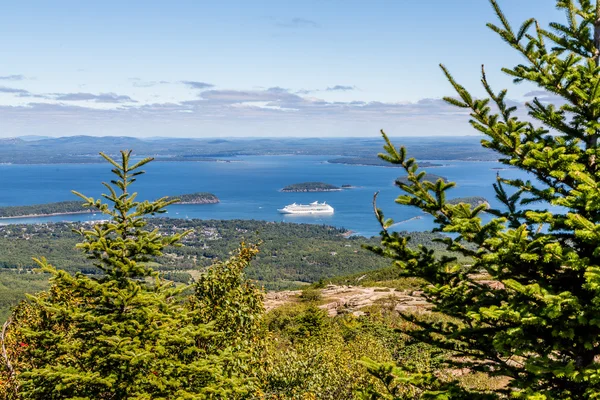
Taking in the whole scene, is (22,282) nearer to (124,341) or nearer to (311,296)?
(311,296)

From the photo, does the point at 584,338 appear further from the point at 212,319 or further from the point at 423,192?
the point at 212,319

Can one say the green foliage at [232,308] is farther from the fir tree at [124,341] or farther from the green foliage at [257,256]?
the green foliage at [257,256]

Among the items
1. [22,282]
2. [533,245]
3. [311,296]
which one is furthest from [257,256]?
[533,245]

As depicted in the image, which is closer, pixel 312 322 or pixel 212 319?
pixel 212 319

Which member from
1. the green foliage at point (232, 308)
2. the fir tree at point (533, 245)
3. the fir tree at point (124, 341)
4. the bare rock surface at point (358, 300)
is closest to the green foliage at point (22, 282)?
the bare rock surface at point (358, 300)

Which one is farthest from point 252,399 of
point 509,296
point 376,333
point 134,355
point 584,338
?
point 376,333

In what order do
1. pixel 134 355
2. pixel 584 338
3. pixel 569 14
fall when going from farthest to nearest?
pixel 134 355 → pixel 569 14 → pixel 584 338

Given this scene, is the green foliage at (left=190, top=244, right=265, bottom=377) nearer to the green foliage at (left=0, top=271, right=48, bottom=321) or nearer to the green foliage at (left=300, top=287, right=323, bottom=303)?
the green foliage at (left=300, top=287, right=323, bottom=303)
